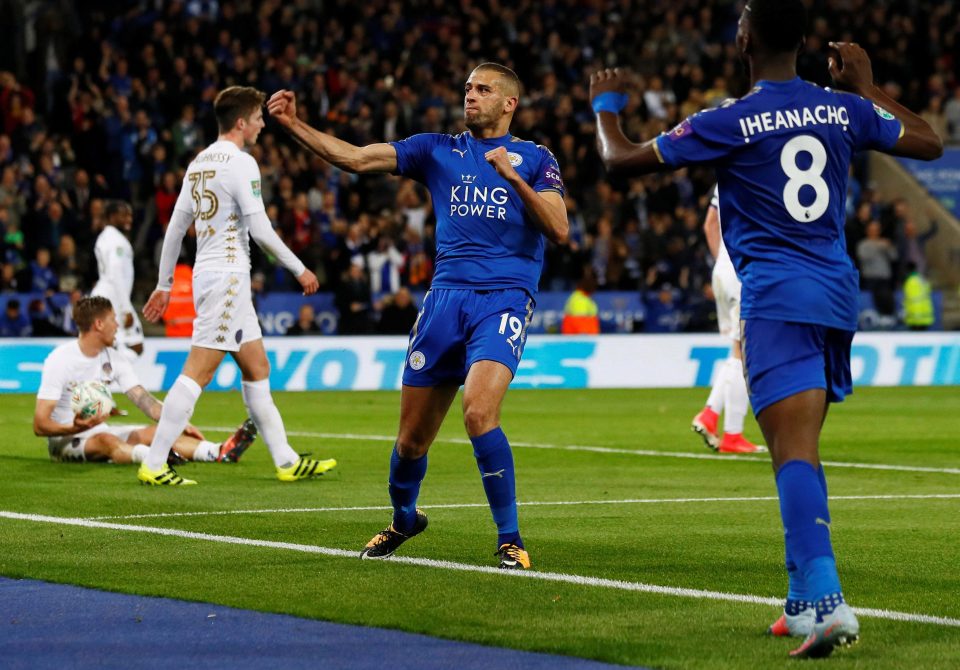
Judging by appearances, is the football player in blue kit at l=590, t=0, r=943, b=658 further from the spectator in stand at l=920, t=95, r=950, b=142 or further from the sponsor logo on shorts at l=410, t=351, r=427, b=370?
the spectator in stand at l=920, t=95, r=950, b=142

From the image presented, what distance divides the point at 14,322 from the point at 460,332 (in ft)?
57.5

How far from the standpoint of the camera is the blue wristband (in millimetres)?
6375

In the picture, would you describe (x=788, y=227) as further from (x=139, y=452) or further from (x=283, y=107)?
(x=139, y=452)

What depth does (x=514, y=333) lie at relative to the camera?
7.91m

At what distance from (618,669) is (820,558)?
0.80 m

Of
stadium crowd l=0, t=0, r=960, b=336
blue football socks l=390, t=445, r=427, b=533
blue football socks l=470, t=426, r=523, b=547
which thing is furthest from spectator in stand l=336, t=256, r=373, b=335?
blue football socks l=470, t=426, r=523, b=547

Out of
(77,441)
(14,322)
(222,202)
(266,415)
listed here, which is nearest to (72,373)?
(77,441)

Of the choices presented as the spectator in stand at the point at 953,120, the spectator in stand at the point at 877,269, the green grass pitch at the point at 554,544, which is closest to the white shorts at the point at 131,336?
the green grass pitch at the point at 554,544

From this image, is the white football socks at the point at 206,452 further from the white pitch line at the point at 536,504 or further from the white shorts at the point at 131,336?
the white shorts at the point at 131,336

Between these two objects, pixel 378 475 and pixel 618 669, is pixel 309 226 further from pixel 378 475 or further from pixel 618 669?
pixel 618 669

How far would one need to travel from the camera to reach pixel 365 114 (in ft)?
93.7

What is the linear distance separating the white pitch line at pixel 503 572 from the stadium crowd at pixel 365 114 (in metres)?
15.4

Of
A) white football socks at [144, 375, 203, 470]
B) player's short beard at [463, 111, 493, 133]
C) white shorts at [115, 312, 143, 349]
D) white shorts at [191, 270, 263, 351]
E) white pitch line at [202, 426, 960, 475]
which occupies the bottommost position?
white pitch line at [202, 426, 960, 475]

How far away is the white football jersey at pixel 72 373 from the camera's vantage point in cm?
1268
